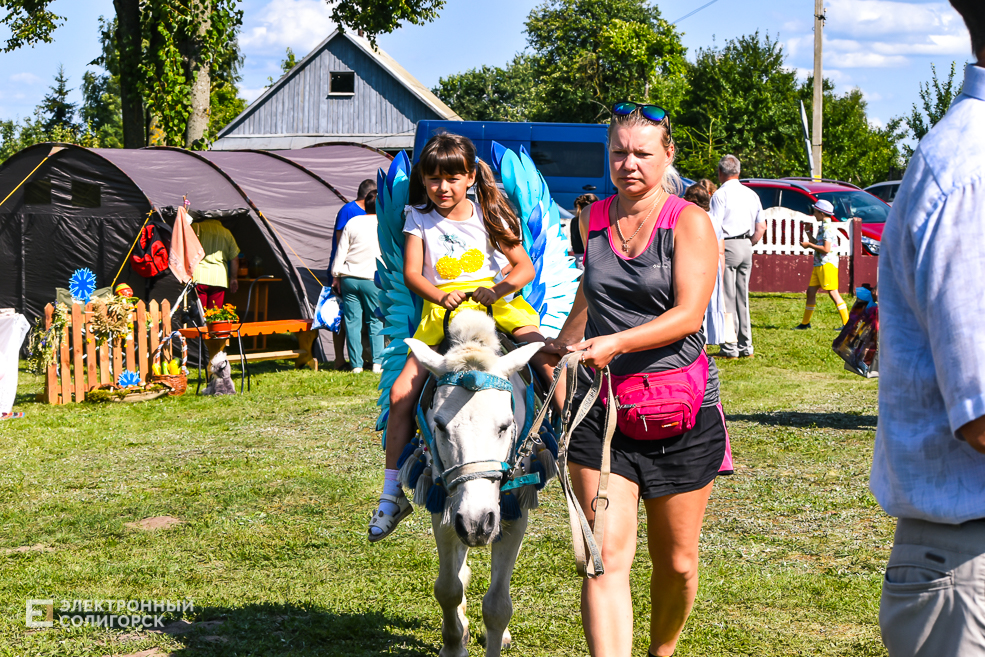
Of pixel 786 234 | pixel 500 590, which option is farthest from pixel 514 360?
pixel 786 234

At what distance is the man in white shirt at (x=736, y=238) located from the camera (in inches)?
488

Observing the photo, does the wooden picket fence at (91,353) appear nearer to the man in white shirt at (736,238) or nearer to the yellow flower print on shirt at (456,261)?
the man in white shirt at (736,238)

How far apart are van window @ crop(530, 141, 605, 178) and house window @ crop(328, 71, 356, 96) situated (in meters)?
25.8

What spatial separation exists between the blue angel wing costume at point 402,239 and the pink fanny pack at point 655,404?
1588mm

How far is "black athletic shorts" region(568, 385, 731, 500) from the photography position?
3.29 metres

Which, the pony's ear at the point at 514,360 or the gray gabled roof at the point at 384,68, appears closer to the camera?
the pony's ear at the point at 514,360

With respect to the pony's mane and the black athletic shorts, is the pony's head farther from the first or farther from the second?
the black athletic shorts

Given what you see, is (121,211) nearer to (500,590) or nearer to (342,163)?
(342,163)

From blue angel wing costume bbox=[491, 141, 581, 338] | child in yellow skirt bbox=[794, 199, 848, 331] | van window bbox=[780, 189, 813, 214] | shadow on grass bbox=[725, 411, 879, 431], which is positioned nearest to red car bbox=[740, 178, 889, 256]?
van window bbox=[780, 189, 813, 214]

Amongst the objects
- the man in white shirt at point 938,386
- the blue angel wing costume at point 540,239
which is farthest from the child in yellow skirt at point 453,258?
the man in white shirt at point 938,386

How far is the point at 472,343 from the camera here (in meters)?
3.71

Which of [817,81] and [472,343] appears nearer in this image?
[472,343]

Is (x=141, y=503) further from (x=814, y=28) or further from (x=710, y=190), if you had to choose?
(x=814, y=28)

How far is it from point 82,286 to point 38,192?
3.91 meters
